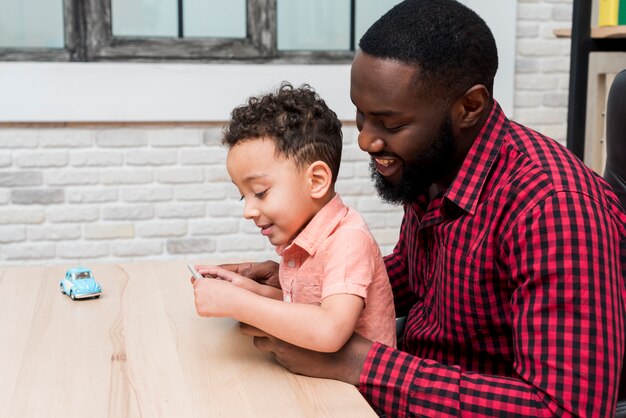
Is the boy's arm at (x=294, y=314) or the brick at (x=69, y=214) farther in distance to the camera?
the brick at (x=69, y=214)

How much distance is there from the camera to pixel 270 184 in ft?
3.69

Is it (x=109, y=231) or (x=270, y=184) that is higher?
(x=270, y=184)

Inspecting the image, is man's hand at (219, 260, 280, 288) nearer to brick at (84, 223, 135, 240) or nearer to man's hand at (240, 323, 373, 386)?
man's hand at (240, 323, 373, 386)

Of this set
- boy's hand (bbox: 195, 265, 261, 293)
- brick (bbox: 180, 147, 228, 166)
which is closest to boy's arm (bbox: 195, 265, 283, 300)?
boy's hand (bbox: 195, 265, 261, 293)

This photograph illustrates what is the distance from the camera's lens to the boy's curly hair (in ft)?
3.70

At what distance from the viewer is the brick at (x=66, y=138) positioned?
2.96m

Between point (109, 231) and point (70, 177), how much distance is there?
10.3 inches

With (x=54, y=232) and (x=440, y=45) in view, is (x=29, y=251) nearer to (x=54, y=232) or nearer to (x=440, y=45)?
(x=54, y=232)

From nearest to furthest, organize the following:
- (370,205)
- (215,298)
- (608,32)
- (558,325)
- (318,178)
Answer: (558,325)
(215,298)
(318,178)
(608,32)
(370,205)

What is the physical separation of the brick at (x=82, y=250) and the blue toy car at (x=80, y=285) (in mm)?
1702

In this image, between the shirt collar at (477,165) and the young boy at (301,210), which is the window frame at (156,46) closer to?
the young boy at (301,210)

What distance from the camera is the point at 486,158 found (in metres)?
1.08

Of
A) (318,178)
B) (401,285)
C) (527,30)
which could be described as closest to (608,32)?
(527,30)

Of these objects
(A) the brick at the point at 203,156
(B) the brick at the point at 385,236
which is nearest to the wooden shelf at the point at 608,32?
(B) the brick at the point at 385,236
